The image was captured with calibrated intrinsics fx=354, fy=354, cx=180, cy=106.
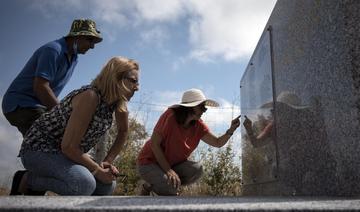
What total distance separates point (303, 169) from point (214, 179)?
13.4ft

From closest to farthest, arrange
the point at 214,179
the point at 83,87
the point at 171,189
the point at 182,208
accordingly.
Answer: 1. the point at 182,208
2. the point at 83,87
3. the point at 171,189
4. the point at 214,179

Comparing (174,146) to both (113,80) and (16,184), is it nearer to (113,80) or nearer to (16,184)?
(113,80)

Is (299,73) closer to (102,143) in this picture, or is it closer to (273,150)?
(273,150)

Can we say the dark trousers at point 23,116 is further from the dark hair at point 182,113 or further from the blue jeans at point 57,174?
the dark hair at point 182,113

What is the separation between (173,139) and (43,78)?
1434 mm

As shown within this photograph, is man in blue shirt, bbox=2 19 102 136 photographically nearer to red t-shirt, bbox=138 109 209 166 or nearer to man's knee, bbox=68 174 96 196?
man's knee, bbox=68 174 96 196

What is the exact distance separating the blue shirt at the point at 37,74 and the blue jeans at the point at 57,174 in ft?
2.28

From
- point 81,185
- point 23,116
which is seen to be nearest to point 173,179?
point 81,185

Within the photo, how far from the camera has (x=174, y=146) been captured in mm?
3789

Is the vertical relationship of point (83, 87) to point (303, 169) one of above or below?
above

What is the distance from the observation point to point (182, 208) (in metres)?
1.31

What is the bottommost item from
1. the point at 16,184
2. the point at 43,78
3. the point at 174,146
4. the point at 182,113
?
the point at 16,184

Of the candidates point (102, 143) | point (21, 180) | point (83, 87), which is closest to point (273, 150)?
point (83, 87)

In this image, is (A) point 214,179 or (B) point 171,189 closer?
(B) point 171,189
